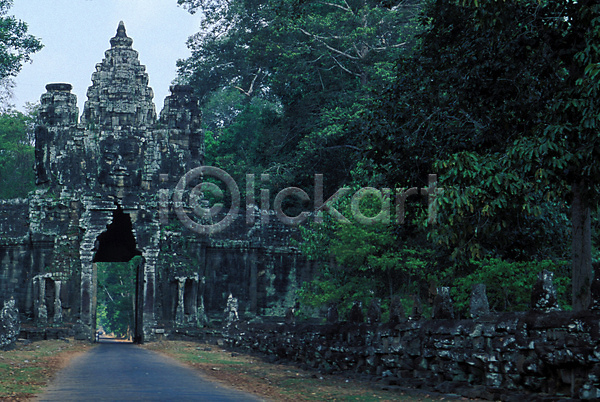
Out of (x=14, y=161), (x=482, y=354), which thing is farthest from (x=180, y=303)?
(x=14, y=161)

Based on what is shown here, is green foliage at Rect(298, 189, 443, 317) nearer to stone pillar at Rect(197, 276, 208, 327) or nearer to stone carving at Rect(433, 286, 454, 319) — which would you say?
stone pillar at Rect(197, 276, 208, 327)

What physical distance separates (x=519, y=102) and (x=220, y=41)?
1795 inches

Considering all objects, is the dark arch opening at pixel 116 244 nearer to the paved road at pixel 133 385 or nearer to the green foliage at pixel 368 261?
the green foliage at pixel 368 261

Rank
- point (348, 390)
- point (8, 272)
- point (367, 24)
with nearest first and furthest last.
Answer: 1. point (348, 390)
2. point (8, 272)
3. point (367, 24)

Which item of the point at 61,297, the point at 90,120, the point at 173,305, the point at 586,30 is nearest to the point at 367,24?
the point at 90,120

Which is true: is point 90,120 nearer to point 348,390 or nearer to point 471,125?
point 471,125

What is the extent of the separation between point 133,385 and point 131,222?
24192 mm

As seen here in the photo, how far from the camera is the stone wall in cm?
1006

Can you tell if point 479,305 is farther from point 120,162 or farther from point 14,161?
point 14,161

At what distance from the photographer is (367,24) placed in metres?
43.3

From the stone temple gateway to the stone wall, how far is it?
18455 mm

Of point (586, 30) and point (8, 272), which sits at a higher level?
point (586, 30)

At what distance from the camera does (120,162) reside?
36812 mm

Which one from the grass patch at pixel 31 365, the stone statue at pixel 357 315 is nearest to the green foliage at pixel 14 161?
the grass patch at pixel 31 365
